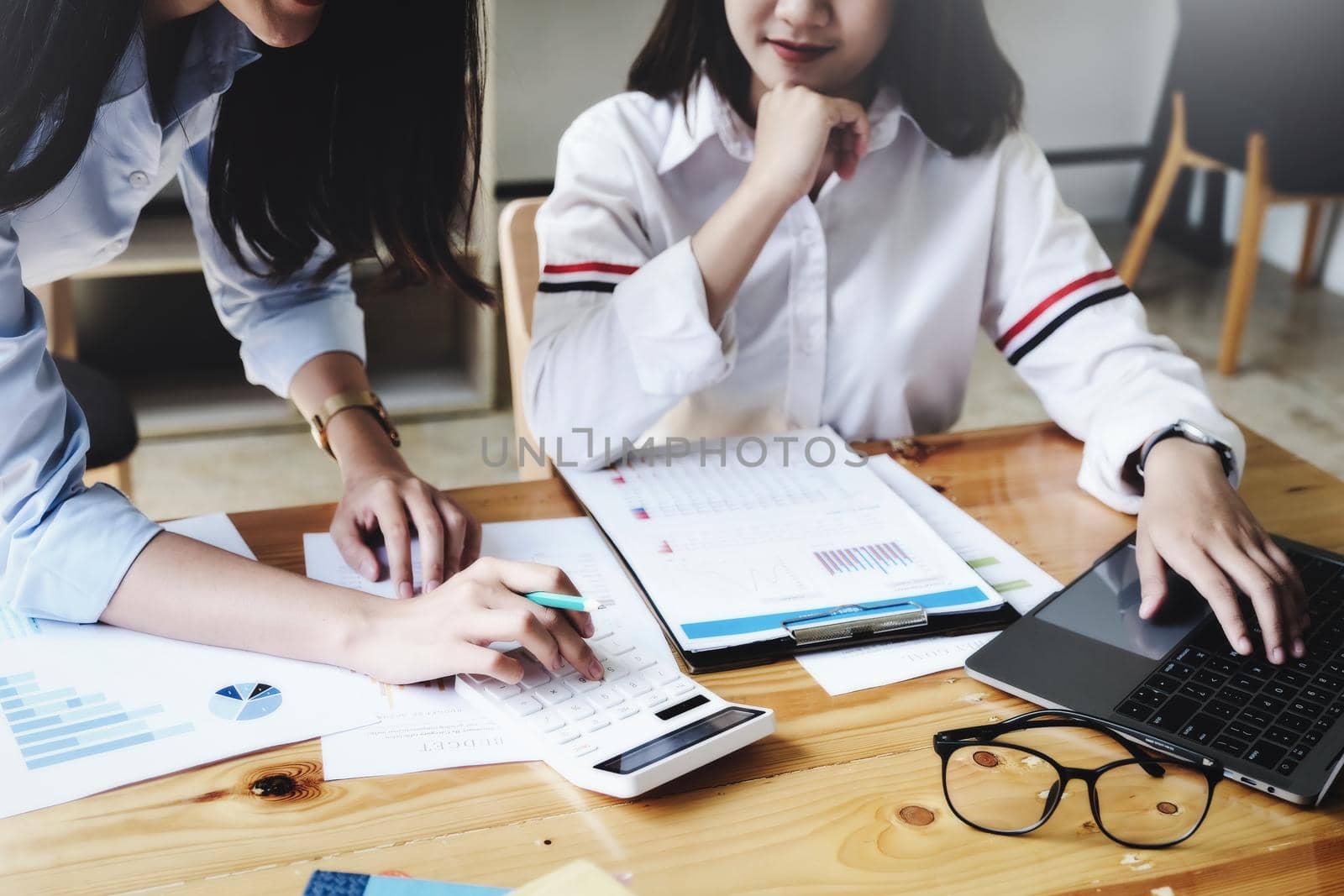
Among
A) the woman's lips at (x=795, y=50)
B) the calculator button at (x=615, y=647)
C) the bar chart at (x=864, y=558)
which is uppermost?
the woman's lips at (x=795, y=50)

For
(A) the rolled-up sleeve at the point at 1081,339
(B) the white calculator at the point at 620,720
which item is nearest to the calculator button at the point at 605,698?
(B) the white calculator at the point at 620,720

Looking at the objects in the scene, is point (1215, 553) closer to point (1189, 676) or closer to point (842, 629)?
point (1189, 676)

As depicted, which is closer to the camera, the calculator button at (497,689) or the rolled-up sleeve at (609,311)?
the calculator button at (497,689)

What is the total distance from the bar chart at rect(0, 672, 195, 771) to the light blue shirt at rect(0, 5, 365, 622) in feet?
0.24

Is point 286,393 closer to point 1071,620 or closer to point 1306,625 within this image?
point 1071,620

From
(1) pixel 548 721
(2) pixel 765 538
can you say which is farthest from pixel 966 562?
(1) pixel 548 721

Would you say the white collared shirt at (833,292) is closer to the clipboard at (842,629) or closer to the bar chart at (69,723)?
the clipboard at (842,629)

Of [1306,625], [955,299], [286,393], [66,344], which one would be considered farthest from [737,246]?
[66,344]

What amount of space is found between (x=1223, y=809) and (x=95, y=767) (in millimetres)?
605

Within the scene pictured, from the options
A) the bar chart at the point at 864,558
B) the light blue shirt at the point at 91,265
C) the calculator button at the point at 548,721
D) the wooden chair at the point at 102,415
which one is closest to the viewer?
the calculator button at the point at 548,721

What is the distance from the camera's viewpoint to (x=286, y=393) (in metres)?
1.12

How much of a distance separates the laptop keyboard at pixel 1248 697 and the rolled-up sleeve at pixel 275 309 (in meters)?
0.75

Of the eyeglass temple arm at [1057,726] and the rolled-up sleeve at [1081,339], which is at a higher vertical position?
the rolled-up sleeve at [1081,339]

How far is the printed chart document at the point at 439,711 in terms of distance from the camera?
665 millimetres
